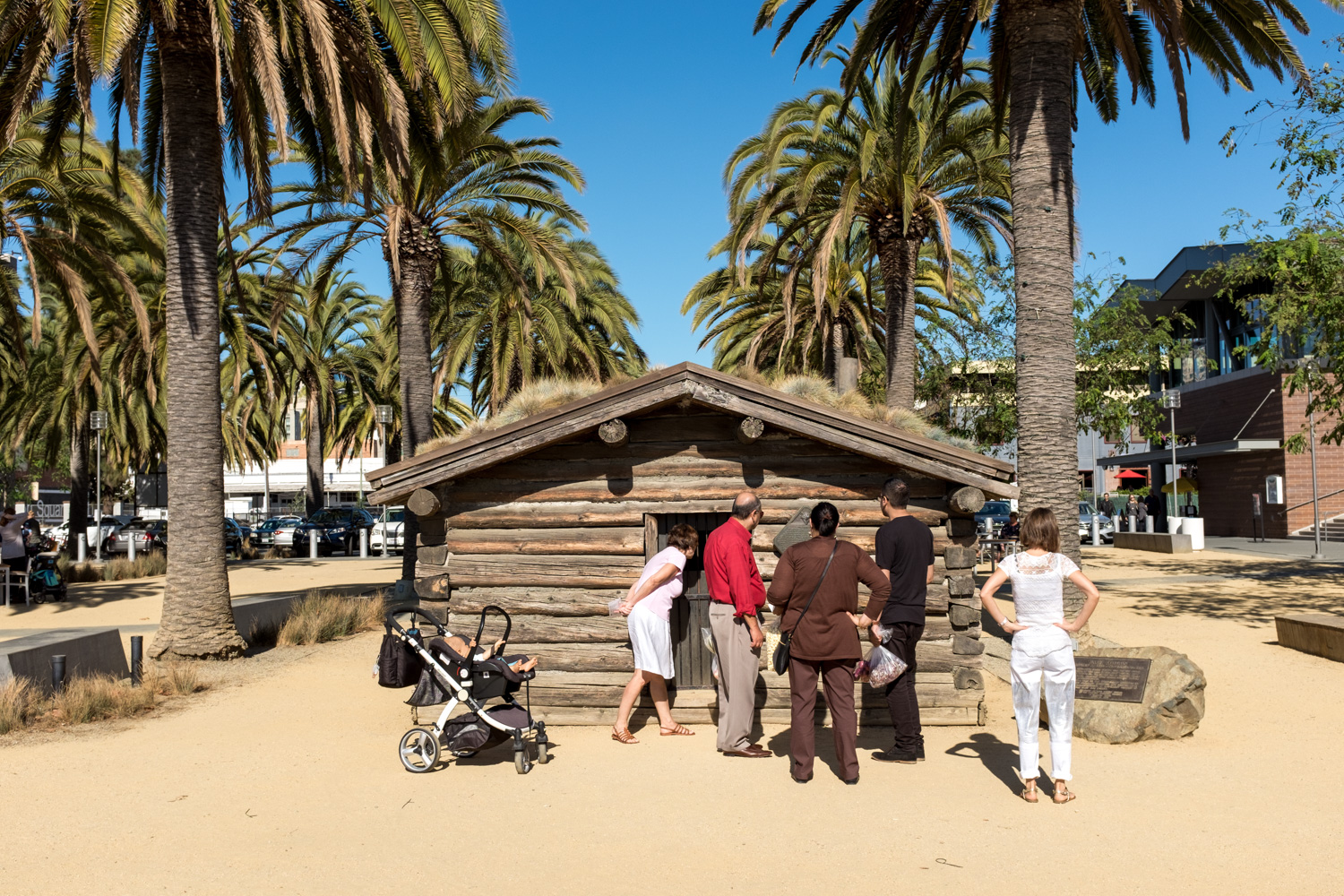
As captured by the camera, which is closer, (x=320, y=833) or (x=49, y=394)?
(x=320, y=833)

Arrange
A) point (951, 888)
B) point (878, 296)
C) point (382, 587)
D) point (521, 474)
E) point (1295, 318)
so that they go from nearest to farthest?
point (951, 888)
point (521, 474)
point (1295, 318)
point (382, 587)
point (878, 296)

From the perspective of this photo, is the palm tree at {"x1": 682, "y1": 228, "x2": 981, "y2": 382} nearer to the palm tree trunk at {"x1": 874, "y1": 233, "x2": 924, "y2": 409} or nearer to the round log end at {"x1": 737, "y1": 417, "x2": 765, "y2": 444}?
the palm tree trunk at {"x1": 874, "y1": 233, "x2": 924, "y2": 409}

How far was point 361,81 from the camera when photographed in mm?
Answer: 13641

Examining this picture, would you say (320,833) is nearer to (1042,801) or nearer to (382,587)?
(1042,801)

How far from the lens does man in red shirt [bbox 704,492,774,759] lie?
750 cm

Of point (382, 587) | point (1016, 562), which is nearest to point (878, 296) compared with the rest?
point (382, 587)

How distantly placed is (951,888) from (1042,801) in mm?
1677

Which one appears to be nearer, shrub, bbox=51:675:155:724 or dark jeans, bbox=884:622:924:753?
dark jeans, bbox=884:622:924:753

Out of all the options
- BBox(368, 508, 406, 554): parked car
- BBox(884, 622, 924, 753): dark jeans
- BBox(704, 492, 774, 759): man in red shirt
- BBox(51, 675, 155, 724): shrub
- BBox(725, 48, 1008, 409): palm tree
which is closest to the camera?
BBox(884, 622, 924, 753): dark jeans

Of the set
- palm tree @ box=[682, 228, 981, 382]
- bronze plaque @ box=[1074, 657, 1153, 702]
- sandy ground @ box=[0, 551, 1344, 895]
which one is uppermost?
palm tree @ box=[682, 228, 981, 382]

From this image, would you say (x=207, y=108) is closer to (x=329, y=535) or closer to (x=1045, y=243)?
(x=1045, y=243)

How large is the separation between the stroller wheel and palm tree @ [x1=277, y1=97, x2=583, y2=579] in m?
11.0

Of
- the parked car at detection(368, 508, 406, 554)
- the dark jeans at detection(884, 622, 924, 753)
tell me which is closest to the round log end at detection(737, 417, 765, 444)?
→ the dark jeans at detection(884, 622, 924, 753)

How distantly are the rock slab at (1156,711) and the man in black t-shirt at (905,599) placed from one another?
166 centimetres
